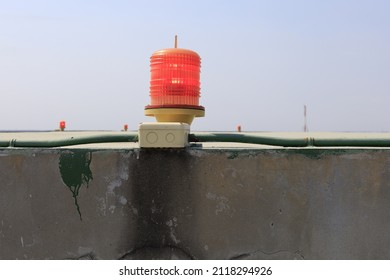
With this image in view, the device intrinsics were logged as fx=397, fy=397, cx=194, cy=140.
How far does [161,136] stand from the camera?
2.64 m

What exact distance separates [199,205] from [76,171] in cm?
87

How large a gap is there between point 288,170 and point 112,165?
1184 mm

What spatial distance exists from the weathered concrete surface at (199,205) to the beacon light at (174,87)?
2.39 ft

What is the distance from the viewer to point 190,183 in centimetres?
269

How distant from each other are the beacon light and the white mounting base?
2.37ft

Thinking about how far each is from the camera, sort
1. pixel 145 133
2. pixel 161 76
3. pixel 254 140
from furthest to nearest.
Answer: pixel 161 76, pixel 254 140, pixel 145 133

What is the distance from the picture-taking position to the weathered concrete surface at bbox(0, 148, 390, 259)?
104 inches

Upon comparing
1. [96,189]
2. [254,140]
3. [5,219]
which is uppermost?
[254,140]

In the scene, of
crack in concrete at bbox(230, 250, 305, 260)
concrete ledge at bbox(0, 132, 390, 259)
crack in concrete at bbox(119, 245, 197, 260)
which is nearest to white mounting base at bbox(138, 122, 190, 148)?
concrete ledge at bbox(0, 132, 390, 259)

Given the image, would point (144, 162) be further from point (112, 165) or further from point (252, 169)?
point (252, 169)

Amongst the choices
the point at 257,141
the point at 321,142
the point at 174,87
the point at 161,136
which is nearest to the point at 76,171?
the point at 161,136

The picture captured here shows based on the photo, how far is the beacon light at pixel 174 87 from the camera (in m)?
3.36

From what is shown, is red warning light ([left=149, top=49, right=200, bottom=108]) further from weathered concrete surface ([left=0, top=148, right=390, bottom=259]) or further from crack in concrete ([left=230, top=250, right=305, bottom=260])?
crack in concrete ([left=230, top=250, right=305, bottom=260])

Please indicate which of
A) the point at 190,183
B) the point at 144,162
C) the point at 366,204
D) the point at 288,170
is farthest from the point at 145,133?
the point at 366,204
